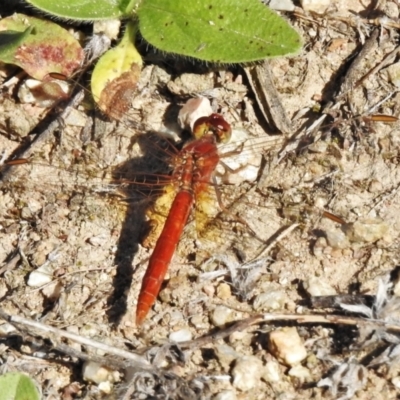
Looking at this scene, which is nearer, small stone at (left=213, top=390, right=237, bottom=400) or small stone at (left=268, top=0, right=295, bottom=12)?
small stone at (left=213, top=390, right=237, bottom=400)

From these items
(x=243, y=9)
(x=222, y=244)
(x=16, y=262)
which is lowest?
(x=16, y=262)

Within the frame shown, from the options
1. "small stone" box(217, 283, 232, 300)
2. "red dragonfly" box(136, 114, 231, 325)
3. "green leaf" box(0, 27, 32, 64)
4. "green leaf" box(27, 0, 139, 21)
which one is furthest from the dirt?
"green leaf" box(27, 0, 139, 21)

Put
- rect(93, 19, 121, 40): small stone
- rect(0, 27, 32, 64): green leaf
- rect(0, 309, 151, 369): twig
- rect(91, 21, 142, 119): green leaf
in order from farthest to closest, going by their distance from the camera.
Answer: rect(93, 19, 121, 40): small stone → rect(91, 21, 142, 119): green leaf → rect(0, 27, 32, 64): green leaf → rect(0, 309, 151, 369): twig

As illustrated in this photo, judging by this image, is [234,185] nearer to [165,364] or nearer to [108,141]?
[108,141]

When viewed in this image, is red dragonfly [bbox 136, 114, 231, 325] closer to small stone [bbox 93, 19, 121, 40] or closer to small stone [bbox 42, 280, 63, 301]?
small stone [bbox 42, 280, 63, 301]

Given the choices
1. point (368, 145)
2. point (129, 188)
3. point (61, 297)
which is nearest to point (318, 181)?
point (368, 145)

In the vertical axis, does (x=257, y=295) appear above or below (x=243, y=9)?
below
